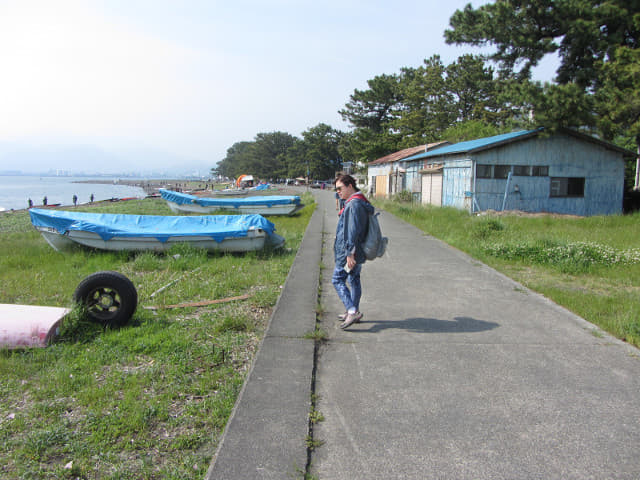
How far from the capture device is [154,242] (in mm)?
10141

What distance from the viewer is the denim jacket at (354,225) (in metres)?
4.75

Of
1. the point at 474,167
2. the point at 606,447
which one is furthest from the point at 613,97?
the point at 606,447

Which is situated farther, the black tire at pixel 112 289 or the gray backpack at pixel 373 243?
the black tire at pixel 112 289

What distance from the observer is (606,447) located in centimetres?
285

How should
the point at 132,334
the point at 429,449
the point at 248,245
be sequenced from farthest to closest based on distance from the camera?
the point at 248,245 → the point at 132,334 → the point at 429,449

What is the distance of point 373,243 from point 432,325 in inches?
51.4

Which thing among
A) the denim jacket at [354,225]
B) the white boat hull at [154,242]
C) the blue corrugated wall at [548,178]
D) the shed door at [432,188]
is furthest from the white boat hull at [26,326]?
the shed door at [432,188]

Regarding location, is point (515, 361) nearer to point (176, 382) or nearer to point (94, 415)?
point (176, 382)

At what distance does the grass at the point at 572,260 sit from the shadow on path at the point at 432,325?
1427 mm

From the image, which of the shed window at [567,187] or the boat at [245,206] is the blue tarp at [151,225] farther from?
the shed window at [567,187]

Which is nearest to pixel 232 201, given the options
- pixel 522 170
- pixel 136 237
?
pixel 136 237

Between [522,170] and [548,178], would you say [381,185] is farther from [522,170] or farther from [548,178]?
[548,178]

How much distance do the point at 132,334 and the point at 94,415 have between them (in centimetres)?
177

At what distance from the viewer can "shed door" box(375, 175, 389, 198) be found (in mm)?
35859
